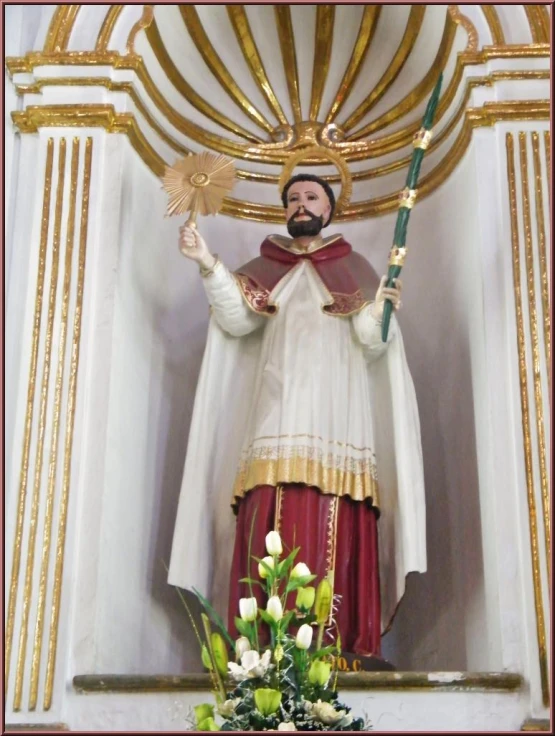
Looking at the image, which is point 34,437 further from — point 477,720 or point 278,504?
point 477,720

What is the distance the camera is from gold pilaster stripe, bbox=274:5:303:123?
17.5ft

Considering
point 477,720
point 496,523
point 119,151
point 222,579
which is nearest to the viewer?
point 477,720

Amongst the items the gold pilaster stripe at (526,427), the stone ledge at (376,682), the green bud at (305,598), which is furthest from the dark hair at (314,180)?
the green bud at (305,598)

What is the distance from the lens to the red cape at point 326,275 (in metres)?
4.45

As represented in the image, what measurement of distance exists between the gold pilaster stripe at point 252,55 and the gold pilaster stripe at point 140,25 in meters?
0.48

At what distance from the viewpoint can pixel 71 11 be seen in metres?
4.79

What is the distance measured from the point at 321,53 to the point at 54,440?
7.00ft

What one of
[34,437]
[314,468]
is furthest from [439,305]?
[34,437]

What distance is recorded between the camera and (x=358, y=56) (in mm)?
5340

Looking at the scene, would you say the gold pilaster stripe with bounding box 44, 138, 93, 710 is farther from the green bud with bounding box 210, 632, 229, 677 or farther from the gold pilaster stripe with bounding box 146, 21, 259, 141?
the green bud with bounding box 210, 632, 229, 677

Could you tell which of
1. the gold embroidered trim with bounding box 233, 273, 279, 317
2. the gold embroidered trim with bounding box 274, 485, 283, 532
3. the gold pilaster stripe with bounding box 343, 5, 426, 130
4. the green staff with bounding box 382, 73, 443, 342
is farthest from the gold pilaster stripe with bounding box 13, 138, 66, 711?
the gold pilaster stripe with bounding box 343, 5, 426, 130


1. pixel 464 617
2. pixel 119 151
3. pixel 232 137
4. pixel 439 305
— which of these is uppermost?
pixel 232 137

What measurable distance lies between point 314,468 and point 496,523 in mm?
578

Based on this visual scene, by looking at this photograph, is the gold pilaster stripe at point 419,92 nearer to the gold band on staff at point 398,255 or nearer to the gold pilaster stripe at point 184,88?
the gold pilaster stripe at point 184,88
